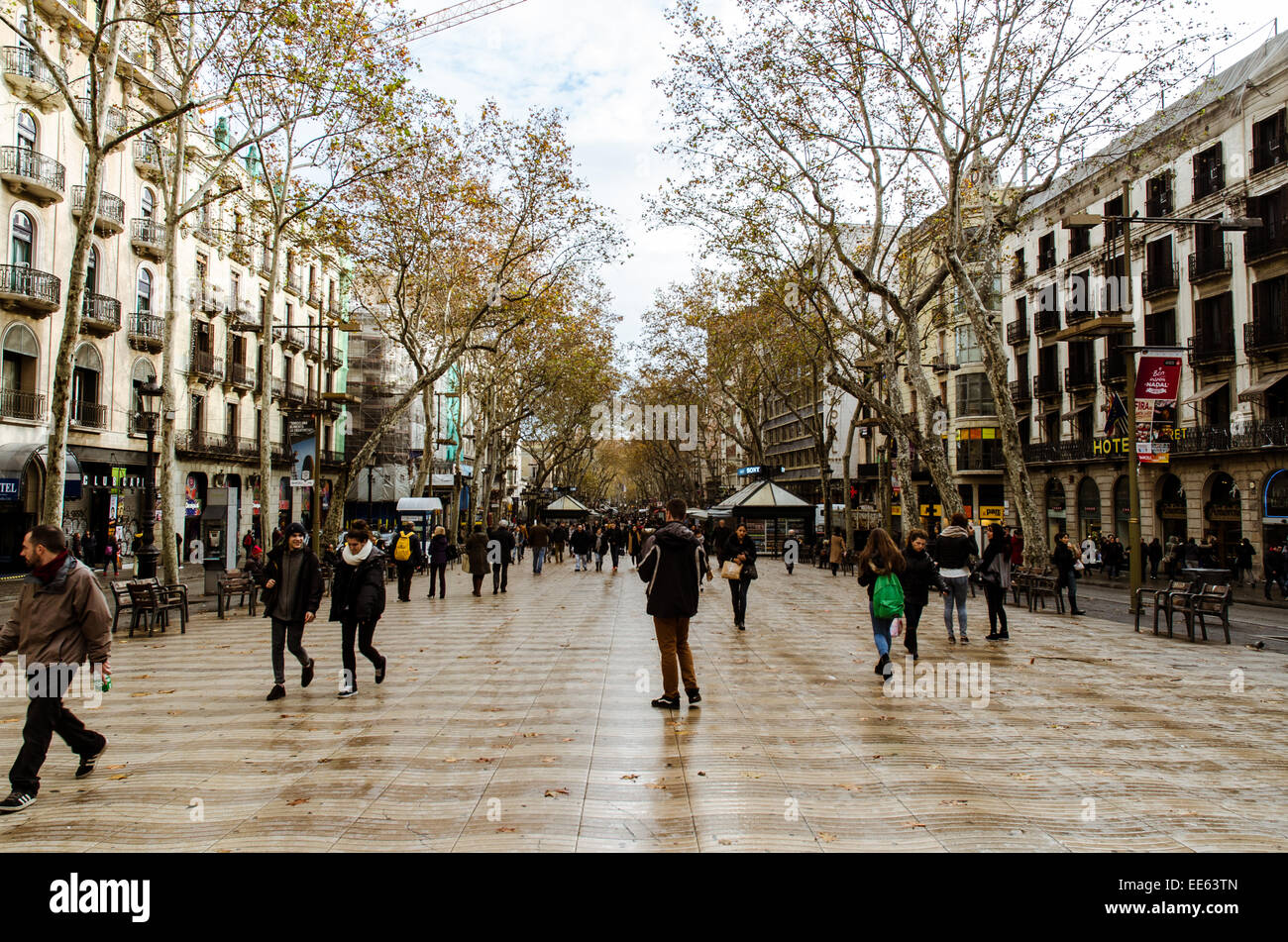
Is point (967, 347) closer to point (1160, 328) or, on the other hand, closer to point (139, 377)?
point (1160, 328)

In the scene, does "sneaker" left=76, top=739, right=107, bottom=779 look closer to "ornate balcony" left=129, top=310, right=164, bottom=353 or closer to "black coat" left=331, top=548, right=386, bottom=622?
"black coat" left=331, top=548, right=386, bottom=622

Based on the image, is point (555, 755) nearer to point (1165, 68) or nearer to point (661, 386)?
point (1165, 68)

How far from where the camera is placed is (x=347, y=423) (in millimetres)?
46875

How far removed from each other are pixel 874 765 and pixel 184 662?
8402 millimetres

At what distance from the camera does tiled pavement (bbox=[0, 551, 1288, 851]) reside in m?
4.31

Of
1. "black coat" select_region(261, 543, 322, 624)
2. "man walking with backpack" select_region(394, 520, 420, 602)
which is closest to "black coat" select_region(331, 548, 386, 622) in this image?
"black coat" select_region(261, 543, 322, 624)

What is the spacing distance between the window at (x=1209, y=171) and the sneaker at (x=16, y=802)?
103 feet

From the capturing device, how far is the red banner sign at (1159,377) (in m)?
14.3

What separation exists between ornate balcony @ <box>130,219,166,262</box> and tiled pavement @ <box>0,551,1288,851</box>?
20639 mm

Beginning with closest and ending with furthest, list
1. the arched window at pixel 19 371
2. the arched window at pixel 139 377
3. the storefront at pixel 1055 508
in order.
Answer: the arched window at pixel 19 371 → the arched window at pixel 139 377 → the storefront at pixel 1055 508

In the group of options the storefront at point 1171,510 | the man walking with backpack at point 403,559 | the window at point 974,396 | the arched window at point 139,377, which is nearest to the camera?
the man walking with backpack at point 403,559

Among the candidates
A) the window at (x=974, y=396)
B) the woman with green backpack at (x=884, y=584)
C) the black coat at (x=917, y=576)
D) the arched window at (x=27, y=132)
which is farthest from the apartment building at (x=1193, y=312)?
the arched window at (x=27, y=132)

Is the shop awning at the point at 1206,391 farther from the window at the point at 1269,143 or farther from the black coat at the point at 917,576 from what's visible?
the black coat at the point at 917,576

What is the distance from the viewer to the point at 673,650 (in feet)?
23.6
